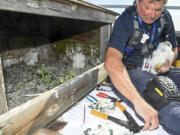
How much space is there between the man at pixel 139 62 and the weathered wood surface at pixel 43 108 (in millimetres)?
562

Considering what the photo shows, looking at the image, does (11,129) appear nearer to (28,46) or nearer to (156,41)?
(156,41)

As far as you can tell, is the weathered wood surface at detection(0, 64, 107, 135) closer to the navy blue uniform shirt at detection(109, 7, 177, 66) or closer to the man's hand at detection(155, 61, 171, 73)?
the navy blue uniform shirt at detection(109, 7, 177, 66)

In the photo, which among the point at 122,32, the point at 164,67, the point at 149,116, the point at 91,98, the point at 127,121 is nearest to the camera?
the point at 149,116

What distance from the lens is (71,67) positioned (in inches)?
142

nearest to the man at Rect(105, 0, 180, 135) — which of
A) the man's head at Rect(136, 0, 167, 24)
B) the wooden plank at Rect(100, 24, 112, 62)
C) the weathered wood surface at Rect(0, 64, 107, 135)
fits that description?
the man's head at Rect(136, 0, 167, 24)

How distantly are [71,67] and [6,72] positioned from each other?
152 centimetres

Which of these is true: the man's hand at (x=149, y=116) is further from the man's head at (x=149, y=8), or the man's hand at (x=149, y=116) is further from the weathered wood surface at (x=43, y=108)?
the man's head at (x=149, y=8)

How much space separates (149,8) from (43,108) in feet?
5.54

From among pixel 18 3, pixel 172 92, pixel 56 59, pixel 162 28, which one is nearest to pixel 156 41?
pixel 162 28

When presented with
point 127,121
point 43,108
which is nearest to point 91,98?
point 127,121

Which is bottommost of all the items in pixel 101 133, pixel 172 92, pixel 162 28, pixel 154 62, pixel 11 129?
pixel 101 133

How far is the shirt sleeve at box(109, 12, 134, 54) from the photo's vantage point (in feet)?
5.97

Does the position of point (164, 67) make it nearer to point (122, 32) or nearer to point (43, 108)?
point (122, 32)

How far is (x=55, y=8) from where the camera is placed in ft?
4.65
